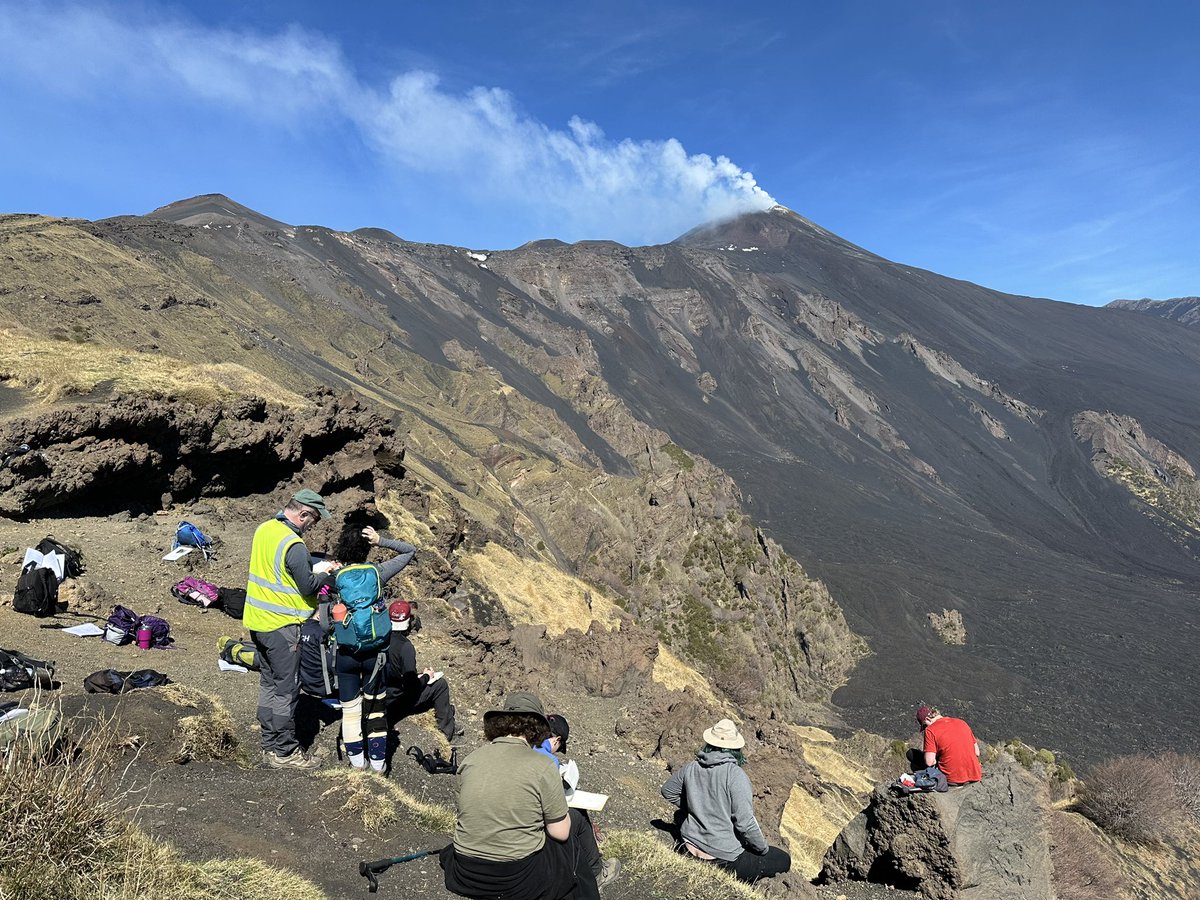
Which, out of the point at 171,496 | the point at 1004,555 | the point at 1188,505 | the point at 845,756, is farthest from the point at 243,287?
the point at 1188,505

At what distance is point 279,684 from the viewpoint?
5.20 meters

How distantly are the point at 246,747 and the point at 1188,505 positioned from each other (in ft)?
325

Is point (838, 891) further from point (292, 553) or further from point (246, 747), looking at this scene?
point (292, 553)

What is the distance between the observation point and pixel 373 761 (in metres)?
5.52

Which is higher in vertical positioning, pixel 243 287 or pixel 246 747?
pixel 243 287

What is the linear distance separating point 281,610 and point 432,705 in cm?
320

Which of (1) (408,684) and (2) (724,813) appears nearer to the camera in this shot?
(2) (724,813)

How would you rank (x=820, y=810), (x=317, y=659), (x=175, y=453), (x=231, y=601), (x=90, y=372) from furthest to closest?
(x=90, y=372), (x=820, y=810), (x=175, y=453), (x=231, y=601), (x=317, y=659)

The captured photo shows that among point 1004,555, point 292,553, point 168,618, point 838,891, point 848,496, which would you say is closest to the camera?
point 292,553

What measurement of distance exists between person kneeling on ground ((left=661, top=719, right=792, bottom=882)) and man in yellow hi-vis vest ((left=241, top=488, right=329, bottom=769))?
295 cm

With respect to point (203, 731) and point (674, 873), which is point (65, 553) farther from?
point (674, 873)

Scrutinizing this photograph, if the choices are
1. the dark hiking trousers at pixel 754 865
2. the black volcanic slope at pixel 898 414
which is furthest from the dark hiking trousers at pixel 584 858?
the black volcanic slope at pixel 898 414

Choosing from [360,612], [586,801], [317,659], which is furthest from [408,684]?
[586,801]

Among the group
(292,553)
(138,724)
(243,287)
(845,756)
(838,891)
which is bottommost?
(845,756)
